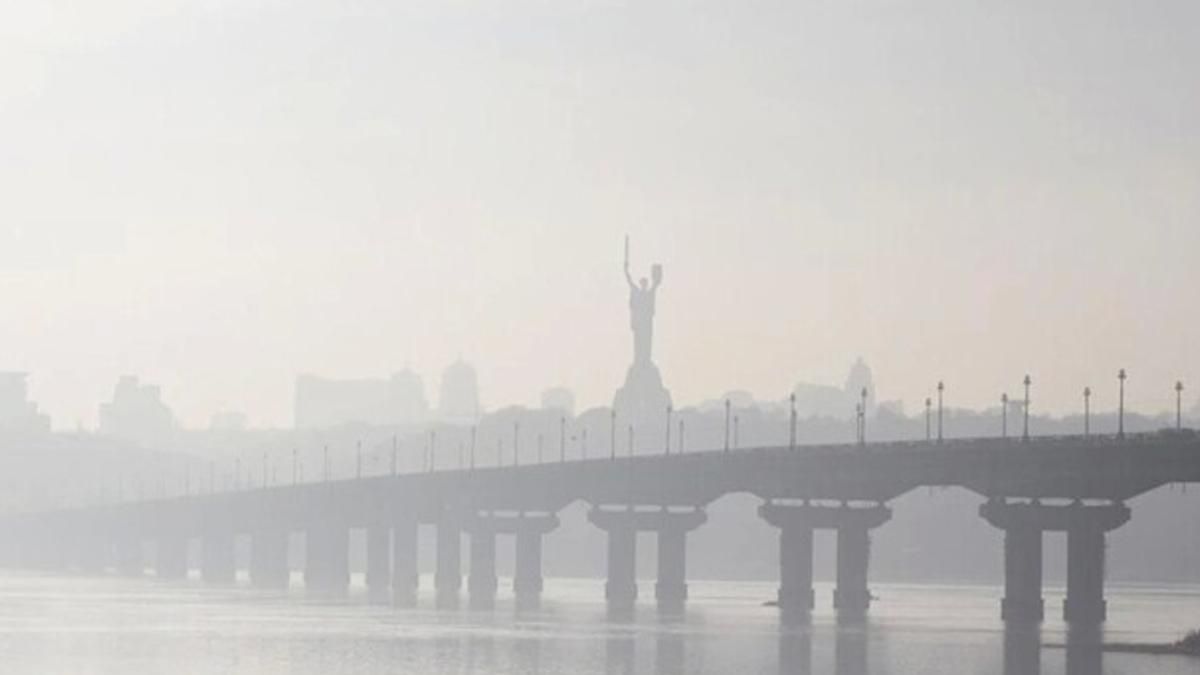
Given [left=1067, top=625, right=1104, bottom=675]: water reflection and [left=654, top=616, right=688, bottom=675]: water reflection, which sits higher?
[left=1067, top=625, right=1104, bottom=675]: water reflection

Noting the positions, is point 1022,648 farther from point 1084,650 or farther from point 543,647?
point 543,647

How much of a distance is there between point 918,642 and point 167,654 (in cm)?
3771

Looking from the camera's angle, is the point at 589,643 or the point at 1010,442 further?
the point at 1010,442

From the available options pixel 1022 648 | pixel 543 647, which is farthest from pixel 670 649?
pixel 1022 648

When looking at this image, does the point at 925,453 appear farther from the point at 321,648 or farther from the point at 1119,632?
the point at 321,648

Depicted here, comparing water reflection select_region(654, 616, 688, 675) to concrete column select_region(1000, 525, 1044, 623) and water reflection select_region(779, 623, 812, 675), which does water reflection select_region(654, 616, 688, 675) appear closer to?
water reflection select_region(779, 623, 812, 675)

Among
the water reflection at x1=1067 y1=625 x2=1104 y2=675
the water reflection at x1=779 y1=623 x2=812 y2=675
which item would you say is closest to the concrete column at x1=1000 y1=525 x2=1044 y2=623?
the water reflection at x1=1067 y1=625 x2=1104 y2=675

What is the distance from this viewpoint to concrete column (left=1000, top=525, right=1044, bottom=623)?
627 feet

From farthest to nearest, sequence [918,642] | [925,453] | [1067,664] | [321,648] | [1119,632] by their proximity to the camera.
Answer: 1. [925,453]
2. [1119,632]
3. [918,642]
4. [321,648]
5. [1067,664]

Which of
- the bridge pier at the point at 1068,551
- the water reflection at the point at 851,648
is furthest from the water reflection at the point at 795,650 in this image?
the bridge pier at the point at 1068,551

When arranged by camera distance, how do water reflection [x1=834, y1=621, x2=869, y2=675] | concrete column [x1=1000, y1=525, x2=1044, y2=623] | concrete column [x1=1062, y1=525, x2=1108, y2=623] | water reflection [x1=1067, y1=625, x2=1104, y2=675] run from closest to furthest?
water reflection [x1=1067, y1=625, x2=1104, y2=675] → water reflection [x1=834, y1=621, x2=869, y2=675] → concrete column [x1=1062, y1=525, x2=1108, y2=623] → concrete column [x1=1000, y1=525, x2=1044, y2=623]

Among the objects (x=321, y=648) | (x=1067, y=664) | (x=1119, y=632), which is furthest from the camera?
(x=1119, y=632)

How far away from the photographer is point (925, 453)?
652 feet

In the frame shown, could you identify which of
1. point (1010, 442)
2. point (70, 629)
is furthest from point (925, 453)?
point (70, 629)
